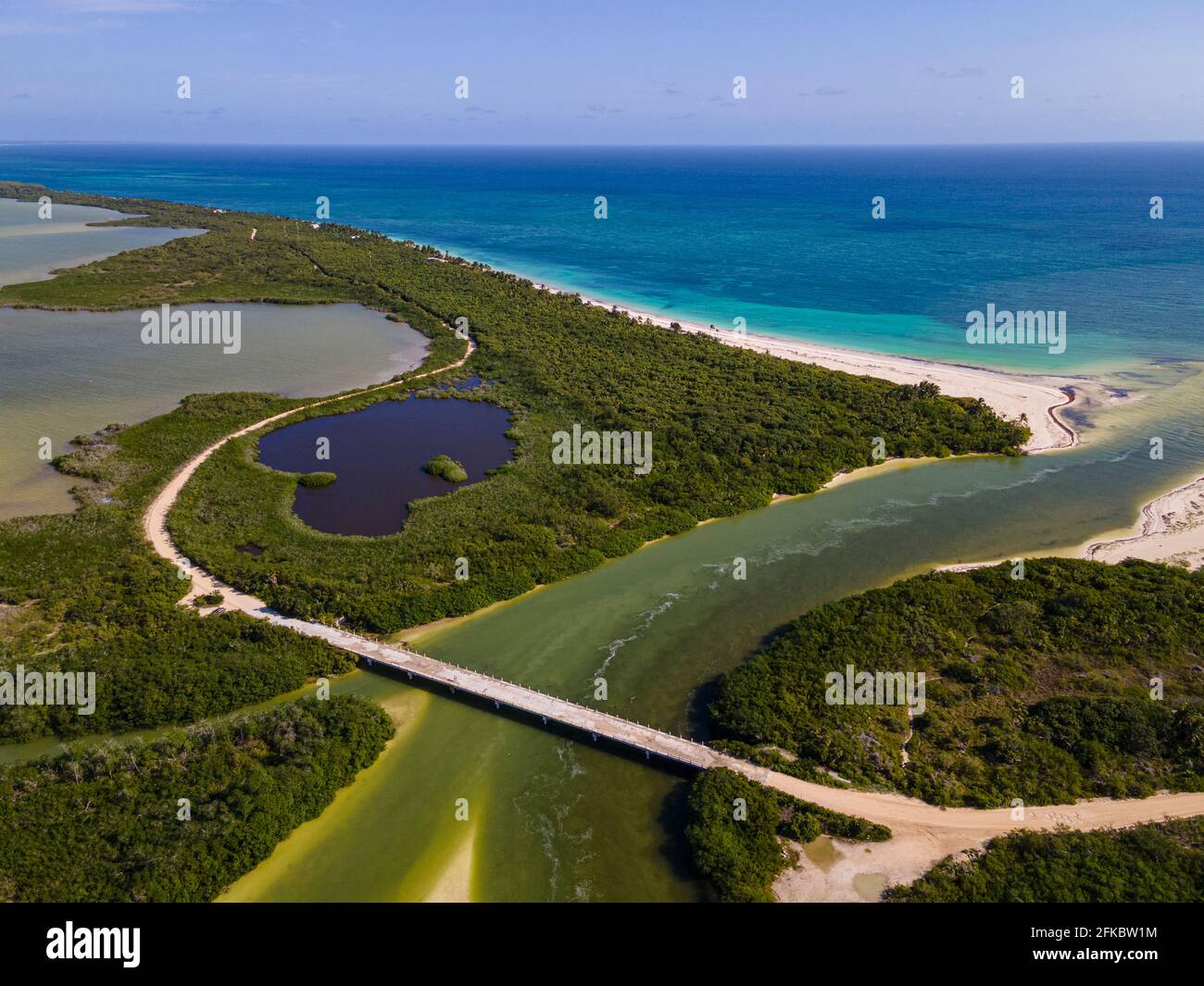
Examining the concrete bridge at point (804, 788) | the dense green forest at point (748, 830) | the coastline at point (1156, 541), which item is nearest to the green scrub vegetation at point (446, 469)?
the concrete bridge at point (804, 788)

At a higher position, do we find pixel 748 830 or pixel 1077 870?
pixel 748 830

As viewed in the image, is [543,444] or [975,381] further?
[975,381]

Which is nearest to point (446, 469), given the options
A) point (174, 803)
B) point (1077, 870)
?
point (174, 803)

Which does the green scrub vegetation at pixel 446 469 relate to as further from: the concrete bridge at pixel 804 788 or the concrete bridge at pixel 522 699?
the concrete bridge at pixel 522 699

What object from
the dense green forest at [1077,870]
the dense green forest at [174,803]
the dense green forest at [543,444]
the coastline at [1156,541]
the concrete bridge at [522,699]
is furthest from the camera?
the coastline at [1156,541]

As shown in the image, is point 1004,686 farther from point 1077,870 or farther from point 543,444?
point 543,444

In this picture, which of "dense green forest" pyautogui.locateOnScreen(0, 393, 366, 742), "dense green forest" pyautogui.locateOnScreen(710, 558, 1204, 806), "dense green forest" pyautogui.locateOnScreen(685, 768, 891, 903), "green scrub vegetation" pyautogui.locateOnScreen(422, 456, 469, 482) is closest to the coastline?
"dense green forest" pyautogui.locateOnScreen(710, 558, 1204, 806)
